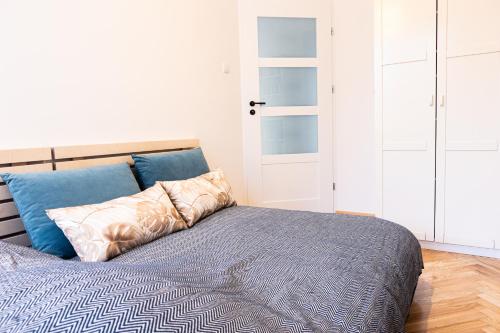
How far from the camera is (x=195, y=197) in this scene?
77.2 inches

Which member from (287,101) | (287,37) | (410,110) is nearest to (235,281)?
(410,110)

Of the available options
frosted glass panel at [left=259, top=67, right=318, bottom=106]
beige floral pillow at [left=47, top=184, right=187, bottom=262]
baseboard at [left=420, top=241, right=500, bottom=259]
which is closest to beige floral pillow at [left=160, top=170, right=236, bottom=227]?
beige floral pillow at [left=47, top=184, right=187, bottom=262]

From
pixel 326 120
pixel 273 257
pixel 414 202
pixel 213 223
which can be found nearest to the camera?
pixel 273 257

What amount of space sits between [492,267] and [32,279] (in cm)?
273

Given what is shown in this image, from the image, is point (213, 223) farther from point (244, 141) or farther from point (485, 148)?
point (485, 148)

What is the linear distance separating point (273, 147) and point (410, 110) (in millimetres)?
Result: 1237

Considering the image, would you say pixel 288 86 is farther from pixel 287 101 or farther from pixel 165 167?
pixel 165 167

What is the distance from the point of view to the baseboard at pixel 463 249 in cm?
258

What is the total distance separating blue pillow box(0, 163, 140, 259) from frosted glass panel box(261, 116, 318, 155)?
6.37 feet

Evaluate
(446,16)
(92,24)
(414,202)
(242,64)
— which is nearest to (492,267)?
(414,202)

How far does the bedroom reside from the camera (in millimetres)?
980

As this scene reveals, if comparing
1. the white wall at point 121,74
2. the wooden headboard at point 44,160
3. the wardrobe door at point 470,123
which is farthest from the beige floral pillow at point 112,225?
the wardrobe door at point 470,123

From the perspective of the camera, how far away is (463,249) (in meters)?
2.68

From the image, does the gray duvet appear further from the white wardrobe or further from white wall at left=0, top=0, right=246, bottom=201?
the white wardrobe
